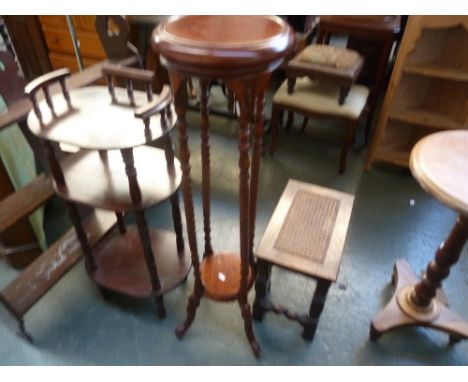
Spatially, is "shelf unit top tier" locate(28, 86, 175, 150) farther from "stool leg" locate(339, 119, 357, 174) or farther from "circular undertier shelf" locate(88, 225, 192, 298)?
"stool leg" locate(339, 119, 357, 174)

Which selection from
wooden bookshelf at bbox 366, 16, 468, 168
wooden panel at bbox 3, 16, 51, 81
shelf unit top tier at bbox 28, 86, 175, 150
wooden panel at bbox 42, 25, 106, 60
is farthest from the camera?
wooden panel at bbox 3, 16, 51, 81

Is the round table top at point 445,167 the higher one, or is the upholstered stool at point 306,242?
the round table top at point 445,167

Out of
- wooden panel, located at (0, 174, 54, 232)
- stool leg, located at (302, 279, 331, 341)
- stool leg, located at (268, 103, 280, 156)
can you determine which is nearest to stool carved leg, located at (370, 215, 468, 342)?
stool leg, located at (302, 279, 331, 341)

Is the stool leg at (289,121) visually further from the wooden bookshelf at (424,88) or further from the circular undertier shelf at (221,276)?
the circular undertier shelf at (221,276)

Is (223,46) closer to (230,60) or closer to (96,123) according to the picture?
(230,60)

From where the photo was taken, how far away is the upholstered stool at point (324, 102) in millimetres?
1916

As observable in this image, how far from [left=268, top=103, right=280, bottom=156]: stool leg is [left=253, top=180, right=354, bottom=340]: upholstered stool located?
801mm

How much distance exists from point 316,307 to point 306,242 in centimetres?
24

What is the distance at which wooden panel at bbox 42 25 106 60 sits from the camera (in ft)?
7.38

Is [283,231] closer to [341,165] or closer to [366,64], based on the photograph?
[341,165]

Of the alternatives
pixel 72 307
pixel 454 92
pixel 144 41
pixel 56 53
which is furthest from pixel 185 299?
pixel 56 53

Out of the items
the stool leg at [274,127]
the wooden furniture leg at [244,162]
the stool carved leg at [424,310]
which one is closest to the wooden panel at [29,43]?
the stool leg at [274,127]

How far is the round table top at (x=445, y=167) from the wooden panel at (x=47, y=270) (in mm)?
1272

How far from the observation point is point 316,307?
4.05 ft
